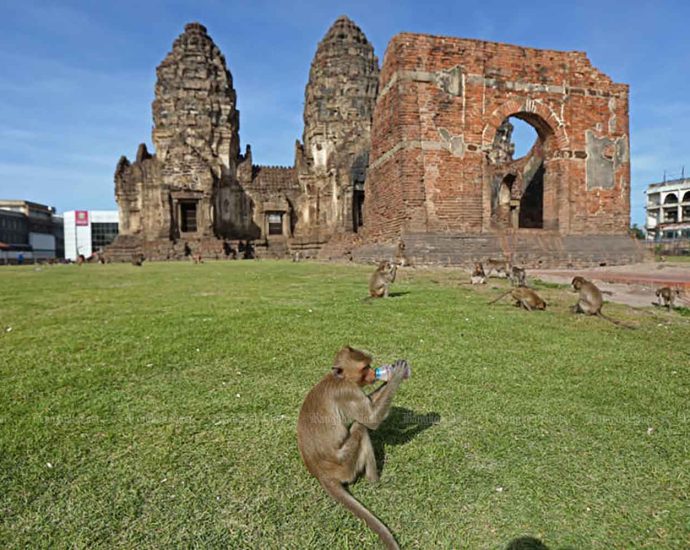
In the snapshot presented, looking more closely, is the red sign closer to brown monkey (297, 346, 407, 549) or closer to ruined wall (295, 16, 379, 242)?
ruined wall (295, 16, 379, 242)

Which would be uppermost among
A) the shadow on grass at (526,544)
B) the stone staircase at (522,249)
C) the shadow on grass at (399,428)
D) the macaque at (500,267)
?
the stone staircase at (522,249)

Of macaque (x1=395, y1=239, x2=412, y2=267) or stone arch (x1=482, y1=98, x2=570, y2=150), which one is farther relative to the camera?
stone arch (x1=482, y1=98, x2=570, y2=150)

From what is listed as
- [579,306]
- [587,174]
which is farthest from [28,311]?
[587,174]

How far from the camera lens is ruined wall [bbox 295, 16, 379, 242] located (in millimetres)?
33250

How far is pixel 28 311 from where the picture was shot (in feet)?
21.6

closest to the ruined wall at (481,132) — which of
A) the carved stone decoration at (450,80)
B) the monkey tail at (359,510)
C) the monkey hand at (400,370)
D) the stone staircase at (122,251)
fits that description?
the carved stone decoration at (450,80)

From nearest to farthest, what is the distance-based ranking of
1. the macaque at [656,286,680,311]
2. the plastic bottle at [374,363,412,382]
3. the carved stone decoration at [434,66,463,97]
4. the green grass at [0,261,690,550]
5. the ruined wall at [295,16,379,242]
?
the green grass at [0,261,690,550] < the plastic bottle at [374,363,412,382] < the macaque at [656,286,680,311] < the carved stone decoration at [434,66,463,97] < the ruined wall at [295,16,379,242]

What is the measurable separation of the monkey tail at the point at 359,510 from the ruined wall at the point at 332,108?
30041mm

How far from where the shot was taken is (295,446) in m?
2.41

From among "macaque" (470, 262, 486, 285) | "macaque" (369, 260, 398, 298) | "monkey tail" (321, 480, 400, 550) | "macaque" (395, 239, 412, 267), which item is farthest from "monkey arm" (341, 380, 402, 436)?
"macaque" (395, 239, 412, 267)

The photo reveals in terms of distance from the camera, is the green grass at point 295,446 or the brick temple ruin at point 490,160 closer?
the green grass at point 295,446

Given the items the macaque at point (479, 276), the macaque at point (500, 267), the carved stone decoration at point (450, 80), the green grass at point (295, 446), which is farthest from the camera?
the carved stone decoration at point (450, 80)

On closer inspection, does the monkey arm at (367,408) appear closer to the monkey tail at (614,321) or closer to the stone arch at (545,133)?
the monkey tail at (614,321)

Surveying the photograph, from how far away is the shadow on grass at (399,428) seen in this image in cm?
243
